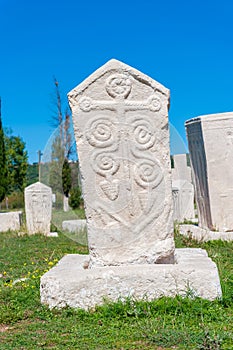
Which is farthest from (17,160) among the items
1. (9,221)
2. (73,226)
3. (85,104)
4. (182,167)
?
(85,104)

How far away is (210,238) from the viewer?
9.49 m

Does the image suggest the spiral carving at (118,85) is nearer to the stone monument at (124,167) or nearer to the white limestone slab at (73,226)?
the stone monument at (124,167)

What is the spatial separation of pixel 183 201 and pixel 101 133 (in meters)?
9.27

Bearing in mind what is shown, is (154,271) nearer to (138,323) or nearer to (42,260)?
(138,323)

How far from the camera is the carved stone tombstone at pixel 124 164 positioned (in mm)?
5387

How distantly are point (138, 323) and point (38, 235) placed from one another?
9.31 meters

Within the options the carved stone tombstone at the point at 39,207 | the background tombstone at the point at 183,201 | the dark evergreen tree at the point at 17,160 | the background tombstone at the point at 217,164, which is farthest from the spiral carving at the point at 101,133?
the dark evergreen tree at the point at 17,160

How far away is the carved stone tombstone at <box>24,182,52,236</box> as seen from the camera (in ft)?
44.9

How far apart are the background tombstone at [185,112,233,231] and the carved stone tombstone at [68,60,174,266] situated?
4.20m

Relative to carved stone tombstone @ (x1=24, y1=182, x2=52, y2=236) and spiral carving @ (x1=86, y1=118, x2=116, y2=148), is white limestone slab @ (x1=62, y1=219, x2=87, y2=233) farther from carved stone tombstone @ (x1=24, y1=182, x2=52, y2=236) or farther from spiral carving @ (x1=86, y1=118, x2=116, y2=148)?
spiral carving @ (x1=86, y1=118, x2=116, y2=148)

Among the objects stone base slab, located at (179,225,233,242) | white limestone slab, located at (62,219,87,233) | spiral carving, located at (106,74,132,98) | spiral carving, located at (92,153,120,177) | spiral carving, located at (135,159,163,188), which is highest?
spiral carving, located at (106,74,132,98)

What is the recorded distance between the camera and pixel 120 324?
4324 mm

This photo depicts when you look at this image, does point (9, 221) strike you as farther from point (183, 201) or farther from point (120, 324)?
point (120, 324)

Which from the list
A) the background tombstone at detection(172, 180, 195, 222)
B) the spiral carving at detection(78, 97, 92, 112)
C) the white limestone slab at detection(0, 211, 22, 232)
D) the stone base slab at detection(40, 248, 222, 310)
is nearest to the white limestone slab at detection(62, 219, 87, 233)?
the background tombstone at detection(172, 180, 195, 222)
